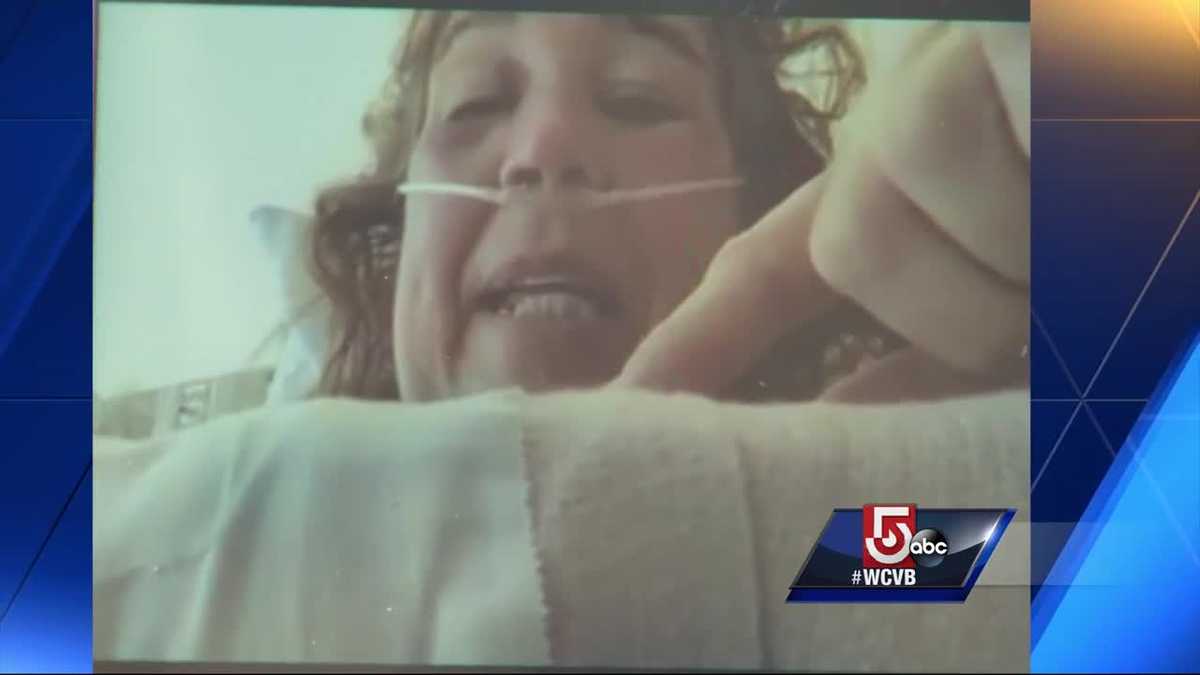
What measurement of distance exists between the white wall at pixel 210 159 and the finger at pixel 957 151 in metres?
1.22

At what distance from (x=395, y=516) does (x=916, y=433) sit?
4.03 ft

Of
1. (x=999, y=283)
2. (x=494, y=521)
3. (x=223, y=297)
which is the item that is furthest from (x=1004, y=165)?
(x=223, y=297)

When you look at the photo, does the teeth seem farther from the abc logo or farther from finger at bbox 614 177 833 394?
the abc logo

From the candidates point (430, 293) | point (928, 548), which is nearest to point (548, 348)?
point (430, 293)

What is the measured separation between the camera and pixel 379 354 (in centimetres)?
223

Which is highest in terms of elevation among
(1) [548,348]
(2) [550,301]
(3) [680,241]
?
(3) [680,241]

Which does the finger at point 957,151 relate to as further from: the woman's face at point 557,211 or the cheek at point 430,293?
the cheek at point 430,293

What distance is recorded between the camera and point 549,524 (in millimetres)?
2207

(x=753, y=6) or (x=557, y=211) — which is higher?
(x=753, y=6)

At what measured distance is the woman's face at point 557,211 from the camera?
2.22 meters

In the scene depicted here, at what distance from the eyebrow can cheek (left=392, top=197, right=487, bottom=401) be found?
37cm

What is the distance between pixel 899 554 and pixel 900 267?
2.22 ft

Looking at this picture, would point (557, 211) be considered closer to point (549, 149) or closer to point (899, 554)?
point (549, 149)

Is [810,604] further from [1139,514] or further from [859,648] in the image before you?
[1139,514]
